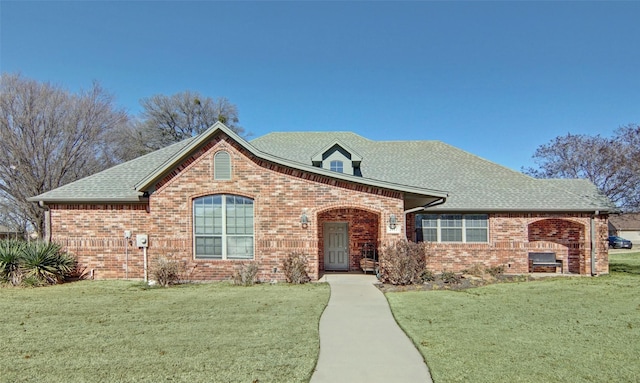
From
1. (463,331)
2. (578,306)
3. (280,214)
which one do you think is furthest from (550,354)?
(280,214)

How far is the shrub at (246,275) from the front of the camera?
11.7m

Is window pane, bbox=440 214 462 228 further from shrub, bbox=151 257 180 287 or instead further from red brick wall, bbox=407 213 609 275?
shrub, bbox=151 257 180 287

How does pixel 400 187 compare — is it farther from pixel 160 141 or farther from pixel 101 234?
pixel 160 141

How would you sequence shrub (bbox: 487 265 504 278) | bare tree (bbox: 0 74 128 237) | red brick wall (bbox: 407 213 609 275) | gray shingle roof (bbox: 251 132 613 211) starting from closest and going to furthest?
1. shrub (bbox: 487 265 504 278)
2. red brick wall (bbox: 407 213 609 275)
3. gray shingle roof (bbox: 251 132 613 211)
4. bare tree (bbox: 0 74 128 237)

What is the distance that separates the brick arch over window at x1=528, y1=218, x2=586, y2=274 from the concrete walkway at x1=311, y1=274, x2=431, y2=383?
33.3 feet

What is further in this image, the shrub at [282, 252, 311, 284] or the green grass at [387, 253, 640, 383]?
the shrub at [282, 252, 311, 284]

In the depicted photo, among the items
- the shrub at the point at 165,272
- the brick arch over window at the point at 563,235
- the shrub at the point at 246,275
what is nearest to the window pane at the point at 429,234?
the brick arch over window at the point at 563,235

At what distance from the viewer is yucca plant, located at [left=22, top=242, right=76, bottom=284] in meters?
11.9

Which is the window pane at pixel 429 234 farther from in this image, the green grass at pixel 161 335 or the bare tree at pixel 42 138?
the bare tree at pixel 42 138

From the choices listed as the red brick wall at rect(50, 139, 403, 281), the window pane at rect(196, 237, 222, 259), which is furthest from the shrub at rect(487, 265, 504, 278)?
the window pane at rect(196, 237, 222, 259)

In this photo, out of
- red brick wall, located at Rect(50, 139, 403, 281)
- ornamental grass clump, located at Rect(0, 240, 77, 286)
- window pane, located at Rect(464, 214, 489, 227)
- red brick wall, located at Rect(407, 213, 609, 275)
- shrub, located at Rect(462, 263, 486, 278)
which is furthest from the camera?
window pane, located at Rect(464, 214, 489, 227)

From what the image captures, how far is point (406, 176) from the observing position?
17.7 m

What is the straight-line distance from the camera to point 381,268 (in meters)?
12.3

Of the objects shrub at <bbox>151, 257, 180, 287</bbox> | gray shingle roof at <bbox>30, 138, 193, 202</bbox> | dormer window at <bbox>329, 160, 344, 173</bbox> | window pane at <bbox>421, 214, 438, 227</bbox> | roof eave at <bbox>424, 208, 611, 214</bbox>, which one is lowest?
shrub at <bbox>151, 257, 180, 287</bbox>
